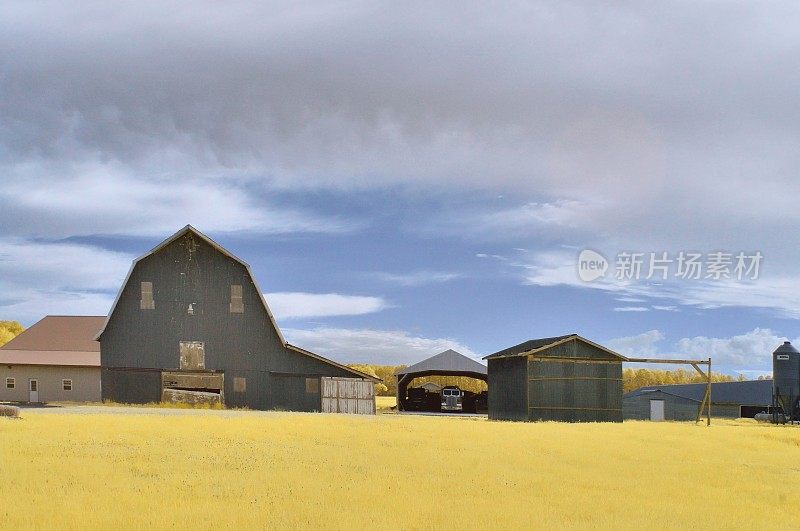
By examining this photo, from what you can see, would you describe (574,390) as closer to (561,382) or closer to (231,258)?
(561,382)

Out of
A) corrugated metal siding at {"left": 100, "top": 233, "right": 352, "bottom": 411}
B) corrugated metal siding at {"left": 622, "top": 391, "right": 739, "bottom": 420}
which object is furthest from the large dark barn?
corrugated metal siding at {"left": 622, "top": 391, "right": 739, "bottom": 420}

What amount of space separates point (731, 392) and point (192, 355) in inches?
1842

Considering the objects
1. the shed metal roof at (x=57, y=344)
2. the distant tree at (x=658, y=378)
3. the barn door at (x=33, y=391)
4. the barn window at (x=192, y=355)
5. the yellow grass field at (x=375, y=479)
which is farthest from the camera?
the distant tree at (x=658, y=378)

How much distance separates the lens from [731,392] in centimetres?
7494

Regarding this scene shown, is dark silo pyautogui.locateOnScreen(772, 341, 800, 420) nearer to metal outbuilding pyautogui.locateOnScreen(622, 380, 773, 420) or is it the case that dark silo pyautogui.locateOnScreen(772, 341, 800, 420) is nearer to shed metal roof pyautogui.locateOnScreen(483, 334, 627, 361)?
metal outbuilding pyautogui.locateOnScreen(622, 380, 773, 420)

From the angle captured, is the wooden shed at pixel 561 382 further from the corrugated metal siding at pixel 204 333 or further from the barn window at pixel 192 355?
the barn window at pixel 192 355

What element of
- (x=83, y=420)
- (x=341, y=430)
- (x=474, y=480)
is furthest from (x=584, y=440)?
(x=83, y=420)

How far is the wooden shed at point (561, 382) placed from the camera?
48.0 m

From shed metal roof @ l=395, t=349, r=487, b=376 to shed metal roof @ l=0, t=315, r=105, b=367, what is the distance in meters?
21.2

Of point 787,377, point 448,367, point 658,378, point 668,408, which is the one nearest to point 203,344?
point 448,367

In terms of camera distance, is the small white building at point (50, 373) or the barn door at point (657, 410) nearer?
the small white building at point (50, 373)

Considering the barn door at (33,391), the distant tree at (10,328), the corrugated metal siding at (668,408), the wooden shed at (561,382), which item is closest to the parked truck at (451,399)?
the wooden shed at (561,382)

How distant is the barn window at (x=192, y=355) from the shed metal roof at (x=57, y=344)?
269 inches

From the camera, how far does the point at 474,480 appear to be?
67.3 feet
